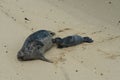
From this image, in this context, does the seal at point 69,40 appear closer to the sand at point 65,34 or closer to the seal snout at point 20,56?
the sand at point 65,34

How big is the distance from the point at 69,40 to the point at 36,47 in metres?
0.68

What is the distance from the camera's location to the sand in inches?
199

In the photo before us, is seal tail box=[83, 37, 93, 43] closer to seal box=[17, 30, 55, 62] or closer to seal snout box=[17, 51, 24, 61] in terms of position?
seal box=[17, 30, 55, 62]

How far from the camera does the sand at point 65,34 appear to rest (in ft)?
16.6

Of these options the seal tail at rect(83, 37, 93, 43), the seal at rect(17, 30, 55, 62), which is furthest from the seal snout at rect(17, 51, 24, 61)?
the seal tail at rect(83, 37, 93, 43)

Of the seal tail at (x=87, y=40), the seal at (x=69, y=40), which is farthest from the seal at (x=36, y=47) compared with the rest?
the seal tail at (x=87, y=40)

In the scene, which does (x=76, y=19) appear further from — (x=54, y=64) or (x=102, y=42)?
(x=54, y=64)

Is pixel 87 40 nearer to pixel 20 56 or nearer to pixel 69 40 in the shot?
pixel 69 40

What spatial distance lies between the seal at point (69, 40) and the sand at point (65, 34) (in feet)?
0.28

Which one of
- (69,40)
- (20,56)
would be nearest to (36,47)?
(20,56)

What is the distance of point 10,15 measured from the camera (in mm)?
7141

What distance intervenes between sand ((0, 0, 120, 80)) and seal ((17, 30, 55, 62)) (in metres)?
0.09

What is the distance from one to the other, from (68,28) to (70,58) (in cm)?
141


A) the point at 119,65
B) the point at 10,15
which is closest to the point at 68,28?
the point at 10,15
